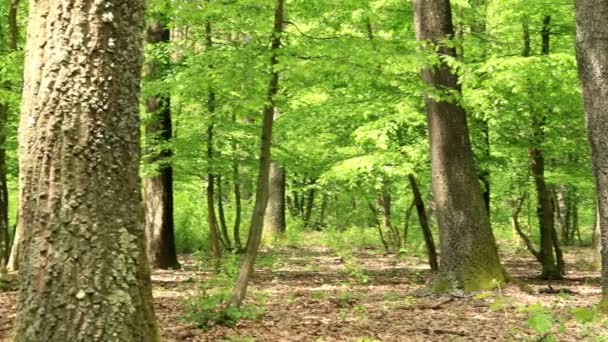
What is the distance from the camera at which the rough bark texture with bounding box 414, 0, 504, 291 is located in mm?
8844

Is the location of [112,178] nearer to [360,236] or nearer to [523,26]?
[523,26]

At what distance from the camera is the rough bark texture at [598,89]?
6746mm

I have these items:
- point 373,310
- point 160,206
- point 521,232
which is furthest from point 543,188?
point 160,206

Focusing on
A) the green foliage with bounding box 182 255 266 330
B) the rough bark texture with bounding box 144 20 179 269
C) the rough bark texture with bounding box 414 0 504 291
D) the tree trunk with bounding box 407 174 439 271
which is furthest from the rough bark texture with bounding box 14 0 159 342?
the tree trunk with bounding box 407 174 439 271

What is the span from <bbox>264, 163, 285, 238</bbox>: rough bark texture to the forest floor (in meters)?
7.17

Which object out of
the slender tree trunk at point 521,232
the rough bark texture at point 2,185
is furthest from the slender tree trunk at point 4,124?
the slender tree trunk at point 521,232

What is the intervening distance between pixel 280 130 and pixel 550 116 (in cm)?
526

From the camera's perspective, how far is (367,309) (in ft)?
26.1

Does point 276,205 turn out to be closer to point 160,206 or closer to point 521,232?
point 160,206

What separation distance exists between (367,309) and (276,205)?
12.7 metres

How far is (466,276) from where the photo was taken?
8.78 meters

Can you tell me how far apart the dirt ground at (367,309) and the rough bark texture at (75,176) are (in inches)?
63.8

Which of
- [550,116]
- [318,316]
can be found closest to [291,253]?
[550,116]

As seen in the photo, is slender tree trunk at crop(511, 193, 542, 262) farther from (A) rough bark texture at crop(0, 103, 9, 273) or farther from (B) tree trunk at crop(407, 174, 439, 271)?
(A) rough bark texture at crop(0, 103, 9, 273)
